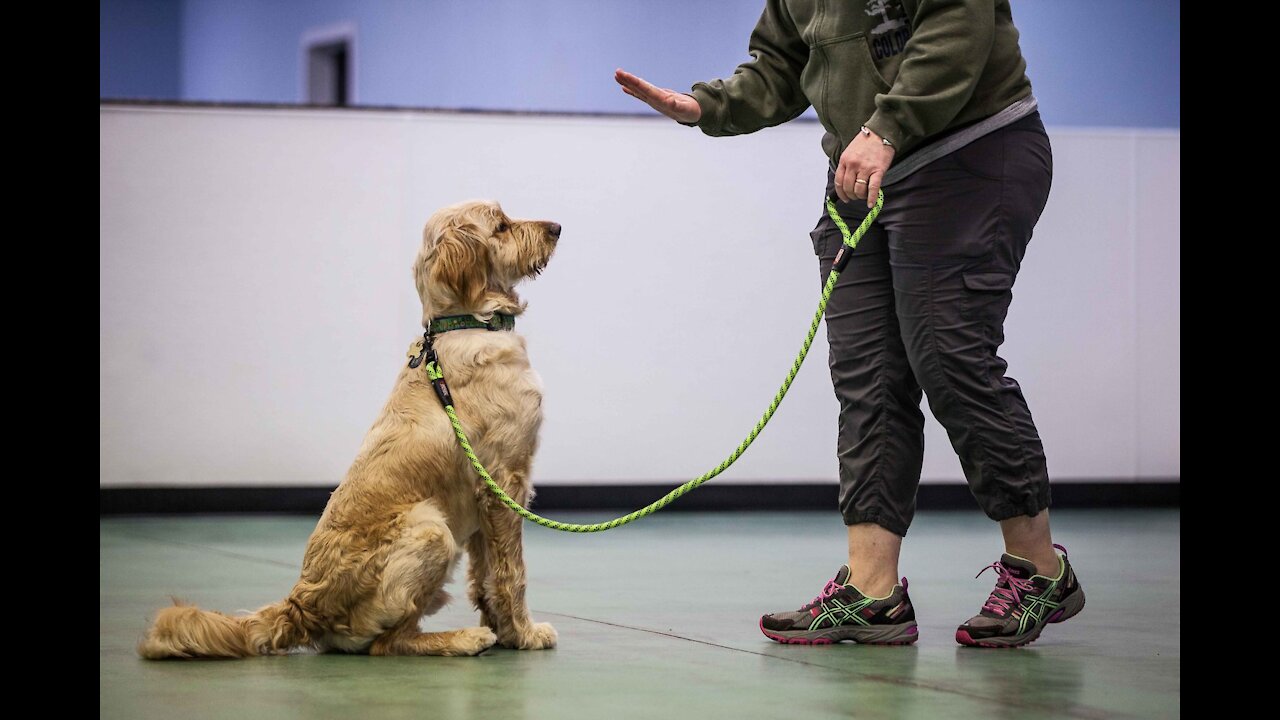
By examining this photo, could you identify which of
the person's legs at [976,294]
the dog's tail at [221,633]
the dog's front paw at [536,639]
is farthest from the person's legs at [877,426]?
the dog's tail at [221,633]

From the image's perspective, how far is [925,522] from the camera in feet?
20.7

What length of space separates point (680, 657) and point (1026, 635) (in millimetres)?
738

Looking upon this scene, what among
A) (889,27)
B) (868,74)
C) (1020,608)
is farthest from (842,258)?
(1020,608)

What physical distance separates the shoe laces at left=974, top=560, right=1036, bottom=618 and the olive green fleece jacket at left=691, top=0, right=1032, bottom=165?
918mm

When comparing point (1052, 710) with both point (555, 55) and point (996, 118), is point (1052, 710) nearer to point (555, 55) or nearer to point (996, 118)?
point (996, 118)

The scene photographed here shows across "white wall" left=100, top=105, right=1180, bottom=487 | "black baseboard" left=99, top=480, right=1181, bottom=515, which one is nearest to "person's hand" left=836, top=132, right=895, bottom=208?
"white wall" left=100, top=105, right=1180, bottom=487

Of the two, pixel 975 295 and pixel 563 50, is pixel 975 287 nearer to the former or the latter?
pixel 975 295

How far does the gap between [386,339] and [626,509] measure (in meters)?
1.42

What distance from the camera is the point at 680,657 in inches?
112

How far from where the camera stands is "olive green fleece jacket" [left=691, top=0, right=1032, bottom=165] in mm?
2730

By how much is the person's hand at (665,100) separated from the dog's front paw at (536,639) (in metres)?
1.16

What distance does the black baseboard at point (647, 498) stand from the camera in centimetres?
657
